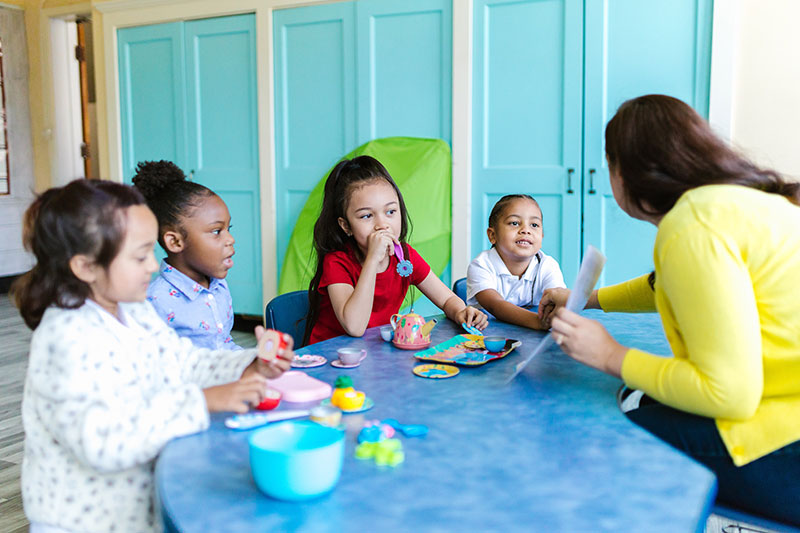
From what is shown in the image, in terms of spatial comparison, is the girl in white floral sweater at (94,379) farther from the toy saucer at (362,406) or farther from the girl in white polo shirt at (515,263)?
the girl in white polo shirt at (515,263)

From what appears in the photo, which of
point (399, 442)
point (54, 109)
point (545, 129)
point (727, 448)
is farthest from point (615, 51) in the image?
point (54, 109)

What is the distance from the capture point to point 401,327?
1488mm

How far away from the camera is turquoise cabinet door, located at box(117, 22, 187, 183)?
4.68m

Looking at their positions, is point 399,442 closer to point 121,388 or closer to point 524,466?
point 524,466

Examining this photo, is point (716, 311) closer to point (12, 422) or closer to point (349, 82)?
point (12, 422)

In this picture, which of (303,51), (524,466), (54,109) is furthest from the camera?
(54,109)

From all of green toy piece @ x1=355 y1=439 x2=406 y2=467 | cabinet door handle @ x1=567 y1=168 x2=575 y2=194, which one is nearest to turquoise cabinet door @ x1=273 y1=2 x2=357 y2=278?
cabinet door handle @ x1=567 y1=168 x2=575 y2=194

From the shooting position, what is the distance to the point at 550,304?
1.65 meters

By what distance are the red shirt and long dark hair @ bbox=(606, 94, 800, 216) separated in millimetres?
852

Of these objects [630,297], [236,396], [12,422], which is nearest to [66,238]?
[236,396]

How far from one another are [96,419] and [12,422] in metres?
2.33

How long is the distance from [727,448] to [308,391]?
63 centimetres

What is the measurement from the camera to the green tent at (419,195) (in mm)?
3762

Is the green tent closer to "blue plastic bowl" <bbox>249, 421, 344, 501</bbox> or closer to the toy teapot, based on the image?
the toy teapot
